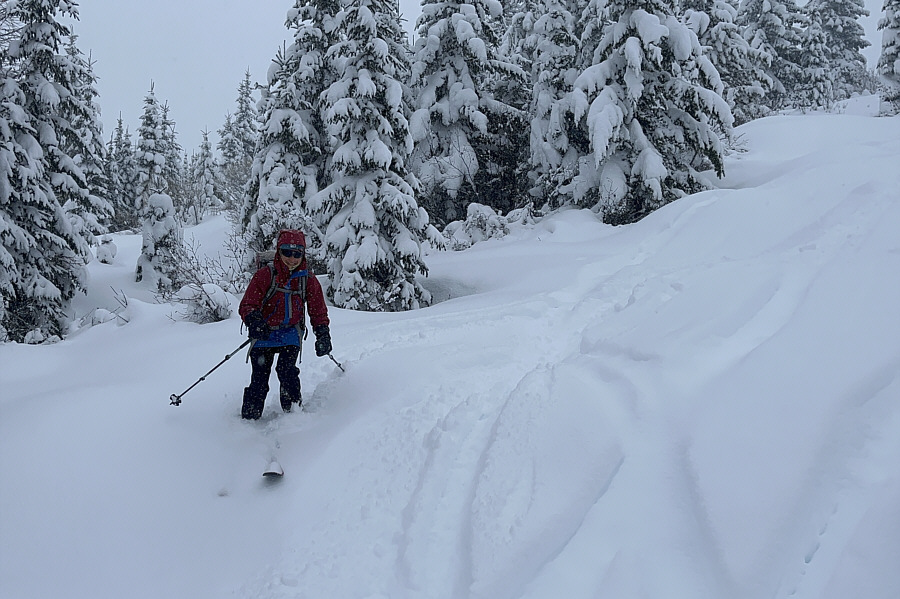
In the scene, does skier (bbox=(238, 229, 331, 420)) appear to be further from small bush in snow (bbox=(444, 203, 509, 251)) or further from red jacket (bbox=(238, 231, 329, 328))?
small bush in snow (bbox=(444, 203, 509, 251))

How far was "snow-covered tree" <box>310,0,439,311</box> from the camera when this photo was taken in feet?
39.3

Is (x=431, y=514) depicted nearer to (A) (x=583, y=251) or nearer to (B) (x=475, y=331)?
(B) (x=475, y=331)

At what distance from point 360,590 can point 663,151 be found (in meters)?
13.5

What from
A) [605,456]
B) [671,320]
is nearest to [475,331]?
[671,320]

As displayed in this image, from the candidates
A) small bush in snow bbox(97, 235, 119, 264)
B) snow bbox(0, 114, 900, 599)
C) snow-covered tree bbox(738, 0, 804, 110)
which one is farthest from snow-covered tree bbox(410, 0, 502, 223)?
small bush in snow bbox(97, 235, 119, 264)

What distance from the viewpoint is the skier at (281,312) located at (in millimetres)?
5648

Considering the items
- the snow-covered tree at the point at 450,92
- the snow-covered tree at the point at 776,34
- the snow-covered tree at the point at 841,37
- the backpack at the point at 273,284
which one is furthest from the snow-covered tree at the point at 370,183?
the snow-covered tree at the point at 841,37

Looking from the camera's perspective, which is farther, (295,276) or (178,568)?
(295,276)

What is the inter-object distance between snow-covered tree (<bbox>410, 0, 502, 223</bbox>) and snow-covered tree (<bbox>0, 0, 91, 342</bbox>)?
1043 centimetres

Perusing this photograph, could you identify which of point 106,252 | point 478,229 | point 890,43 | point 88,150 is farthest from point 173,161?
point 890,43

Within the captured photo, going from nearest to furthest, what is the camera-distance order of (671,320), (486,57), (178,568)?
(178,568)
(671,320)
(486,57)

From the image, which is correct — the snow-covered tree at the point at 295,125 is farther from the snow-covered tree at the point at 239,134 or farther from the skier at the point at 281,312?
the snow-covered tree at the point at 239,134

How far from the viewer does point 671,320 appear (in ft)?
20.8

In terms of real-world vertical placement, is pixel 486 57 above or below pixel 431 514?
above
